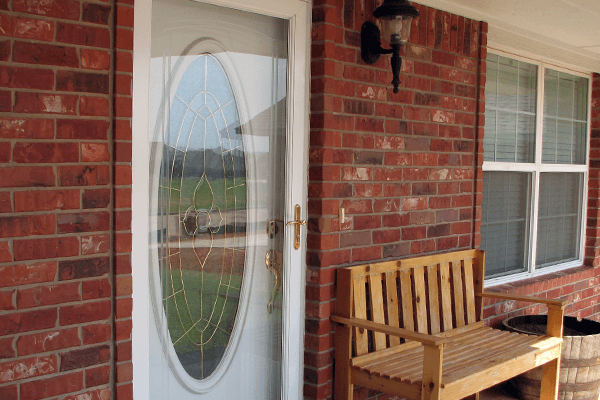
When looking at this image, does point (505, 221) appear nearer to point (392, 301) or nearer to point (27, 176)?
point (392, 301)

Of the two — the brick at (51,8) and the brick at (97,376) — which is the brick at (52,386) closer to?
the brick at (97,376)

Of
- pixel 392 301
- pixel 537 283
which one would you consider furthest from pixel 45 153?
pixel 537 283

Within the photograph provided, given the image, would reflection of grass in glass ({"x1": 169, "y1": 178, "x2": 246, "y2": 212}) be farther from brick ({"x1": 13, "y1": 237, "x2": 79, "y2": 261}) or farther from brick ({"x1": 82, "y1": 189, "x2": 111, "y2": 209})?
brick ({"x1": 13, "y1": 237, "x2": 79, "y2": 261})

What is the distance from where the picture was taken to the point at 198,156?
274cm

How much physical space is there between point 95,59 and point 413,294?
2.19m

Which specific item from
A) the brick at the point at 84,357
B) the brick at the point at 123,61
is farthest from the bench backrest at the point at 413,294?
the brick at the point at 123,61

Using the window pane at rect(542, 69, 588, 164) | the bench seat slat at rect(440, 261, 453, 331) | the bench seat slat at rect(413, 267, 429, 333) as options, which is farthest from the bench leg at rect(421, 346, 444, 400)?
the window pane at rect(542, 69, 588, 164)

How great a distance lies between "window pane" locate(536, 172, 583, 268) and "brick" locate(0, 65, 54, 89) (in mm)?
4216

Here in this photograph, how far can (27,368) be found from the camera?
213 centimetres

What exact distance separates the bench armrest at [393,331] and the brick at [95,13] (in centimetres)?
178

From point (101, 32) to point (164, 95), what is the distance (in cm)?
42

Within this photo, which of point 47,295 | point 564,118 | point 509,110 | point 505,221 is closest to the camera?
point 47,295

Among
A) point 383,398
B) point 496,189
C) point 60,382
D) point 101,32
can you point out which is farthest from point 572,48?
point 60,382

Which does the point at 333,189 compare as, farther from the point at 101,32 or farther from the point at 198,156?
the point at 101,32
